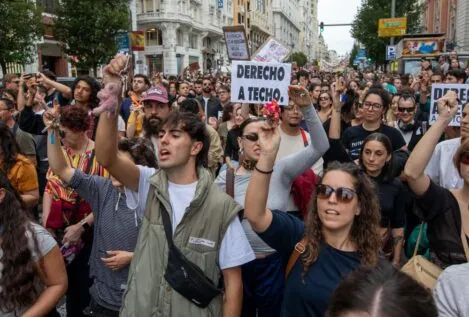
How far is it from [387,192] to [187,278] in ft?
6.88

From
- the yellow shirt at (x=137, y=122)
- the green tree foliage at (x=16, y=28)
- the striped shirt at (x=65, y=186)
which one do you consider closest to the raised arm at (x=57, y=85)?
the yellow shirt at (x=137, y=122)

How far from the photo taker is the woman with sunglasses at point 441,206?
265 centimetres

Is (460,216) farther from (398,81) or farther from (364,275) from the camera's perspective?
(398,81)

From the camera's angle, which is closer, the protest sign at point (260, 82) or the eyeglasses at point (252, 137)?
the eyeglasses at point (252, 137)

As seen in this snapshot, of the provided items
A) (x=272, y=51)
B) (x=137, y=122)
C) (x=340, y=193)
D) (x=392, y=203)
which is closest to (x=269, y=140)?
(x=340, y=193)

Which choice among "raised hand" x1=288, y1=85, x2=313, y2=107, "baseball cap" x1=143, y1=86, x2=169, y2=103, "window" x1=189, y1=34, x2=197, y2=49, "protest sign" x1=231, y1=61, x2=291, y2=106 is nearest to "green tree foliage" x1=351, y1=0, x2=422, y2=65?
"window" x1=189, y1=34, x2=197, y2=49

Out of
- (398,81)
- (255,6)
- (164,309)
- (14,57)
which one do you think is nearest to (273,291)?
(164,309)

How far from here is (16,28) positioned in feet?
53.0

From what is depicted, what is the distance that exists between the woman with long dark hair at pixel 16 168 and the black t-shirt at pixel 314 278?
7.36 feet

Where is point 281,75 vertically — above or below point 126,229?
above

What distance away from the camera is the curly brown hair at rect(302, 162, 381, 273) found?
2391mm

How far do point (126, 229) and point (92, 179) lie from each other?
1.41 feet

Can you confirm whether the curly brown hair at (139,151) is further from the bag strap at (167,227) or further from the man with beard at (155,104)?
the man with beard at (155,104)

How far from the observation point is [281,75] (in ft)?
15.2
